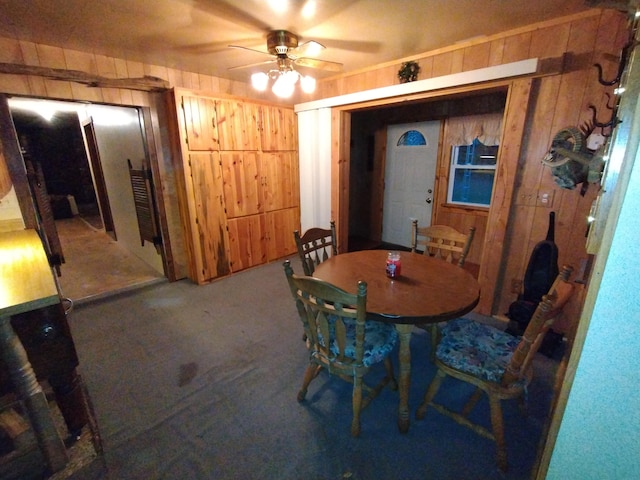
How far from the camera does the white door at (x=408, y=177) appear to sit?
4066 millimetres

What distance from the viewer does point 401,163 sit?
173 inches

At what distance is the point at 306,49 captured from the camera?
2.05m

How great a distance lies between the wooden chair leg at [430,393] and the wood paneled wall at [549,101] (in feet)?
4.35

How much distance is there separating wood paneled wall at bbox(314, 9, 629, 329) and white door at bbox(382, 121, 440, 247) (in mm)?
1485

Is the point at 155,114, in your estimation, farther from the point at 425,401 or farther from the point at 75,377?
the point at 425,401

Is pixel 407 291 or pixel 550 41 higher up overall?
pixel 550 41

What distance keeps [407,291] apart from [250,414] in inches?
46.1

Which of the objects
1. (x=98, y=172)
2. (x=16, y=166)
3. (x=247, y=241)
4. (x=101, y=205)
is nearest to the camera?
(x=16, y=166)

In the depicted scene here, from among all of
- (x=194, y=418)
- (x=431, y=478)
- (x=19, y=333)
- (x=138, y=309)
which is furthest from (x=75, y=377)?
(x=431, y=478)

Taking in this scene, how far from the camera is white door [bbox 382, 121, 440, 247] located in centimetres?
407

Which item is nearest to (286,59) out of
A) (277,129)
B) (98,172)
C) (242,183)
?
(277,129)

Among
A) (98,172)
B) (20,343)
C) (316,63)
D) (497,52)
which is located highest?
(497,52)

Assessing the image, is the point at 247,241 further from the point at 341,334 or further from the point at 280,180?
the point at 341,334

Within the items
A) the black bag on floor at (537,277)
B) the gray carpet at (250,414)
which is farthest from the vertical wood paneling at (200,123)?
the black bag on floor at (537,277)
